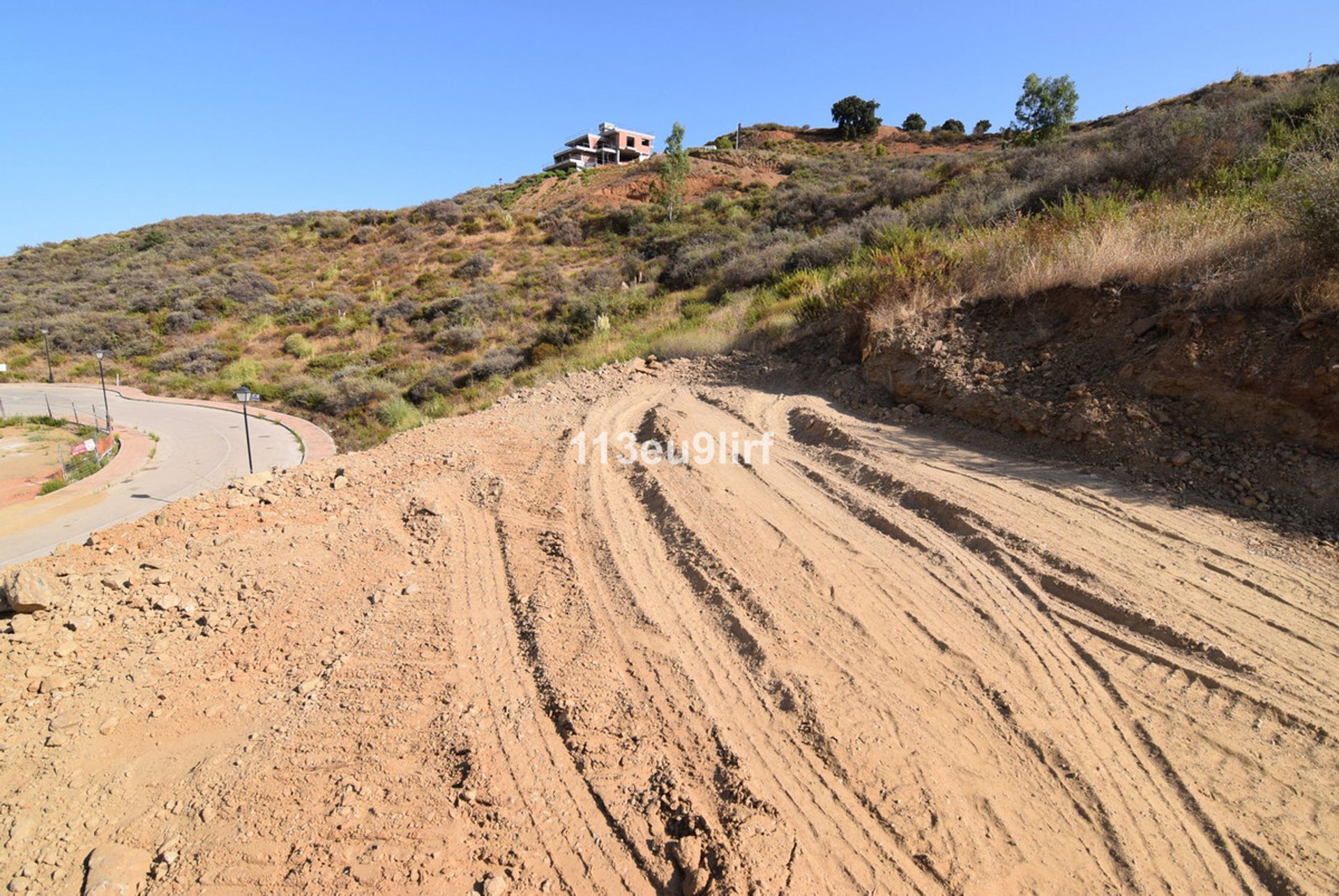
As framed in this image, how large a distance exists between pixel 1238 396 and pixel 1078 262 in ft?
7.86

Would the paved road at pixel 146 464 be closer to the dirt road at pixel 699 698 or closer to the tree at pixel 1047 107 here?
the dirt road at pixel 699 698

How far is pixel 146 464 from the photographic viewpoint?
14977mm

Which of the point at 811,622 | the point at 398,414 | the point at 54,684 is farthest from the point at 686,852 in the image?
the point at 398,414

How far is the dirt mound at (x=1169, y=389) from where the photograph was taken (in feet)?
15.5

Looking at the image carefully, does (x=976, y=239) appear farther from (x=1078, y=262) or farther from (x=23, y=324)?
(x=23, y=324)

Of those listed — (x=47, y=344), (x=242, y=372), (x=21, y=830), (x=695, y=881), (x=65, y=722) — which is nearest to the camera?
(x=695, y=881)

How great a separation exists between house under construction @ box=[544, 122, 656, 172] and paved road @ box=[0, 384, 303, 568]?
52032 mm

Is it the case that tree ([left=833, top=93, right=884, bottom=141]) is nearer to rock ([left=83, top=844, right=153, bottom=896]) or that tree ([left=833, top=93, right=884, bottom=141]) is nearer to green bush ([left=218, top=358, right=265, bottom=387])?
green bush ([left=218, top=358, right=265, bottom=387])

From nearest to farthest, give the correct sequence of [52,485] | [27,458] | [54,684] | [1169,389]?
[54,684] < [1169,389] < [52,485] < [27,458]

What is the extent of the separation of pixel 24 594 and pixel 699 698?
4.57 meters

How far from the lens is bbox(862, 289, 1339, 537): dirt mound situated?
186 inches

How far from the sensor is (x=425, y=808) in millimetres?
2803

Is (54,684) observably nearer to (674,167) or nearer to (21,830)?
(21,830)

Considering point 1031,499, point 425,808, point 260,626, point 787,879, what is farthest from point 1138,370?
point 260,626
